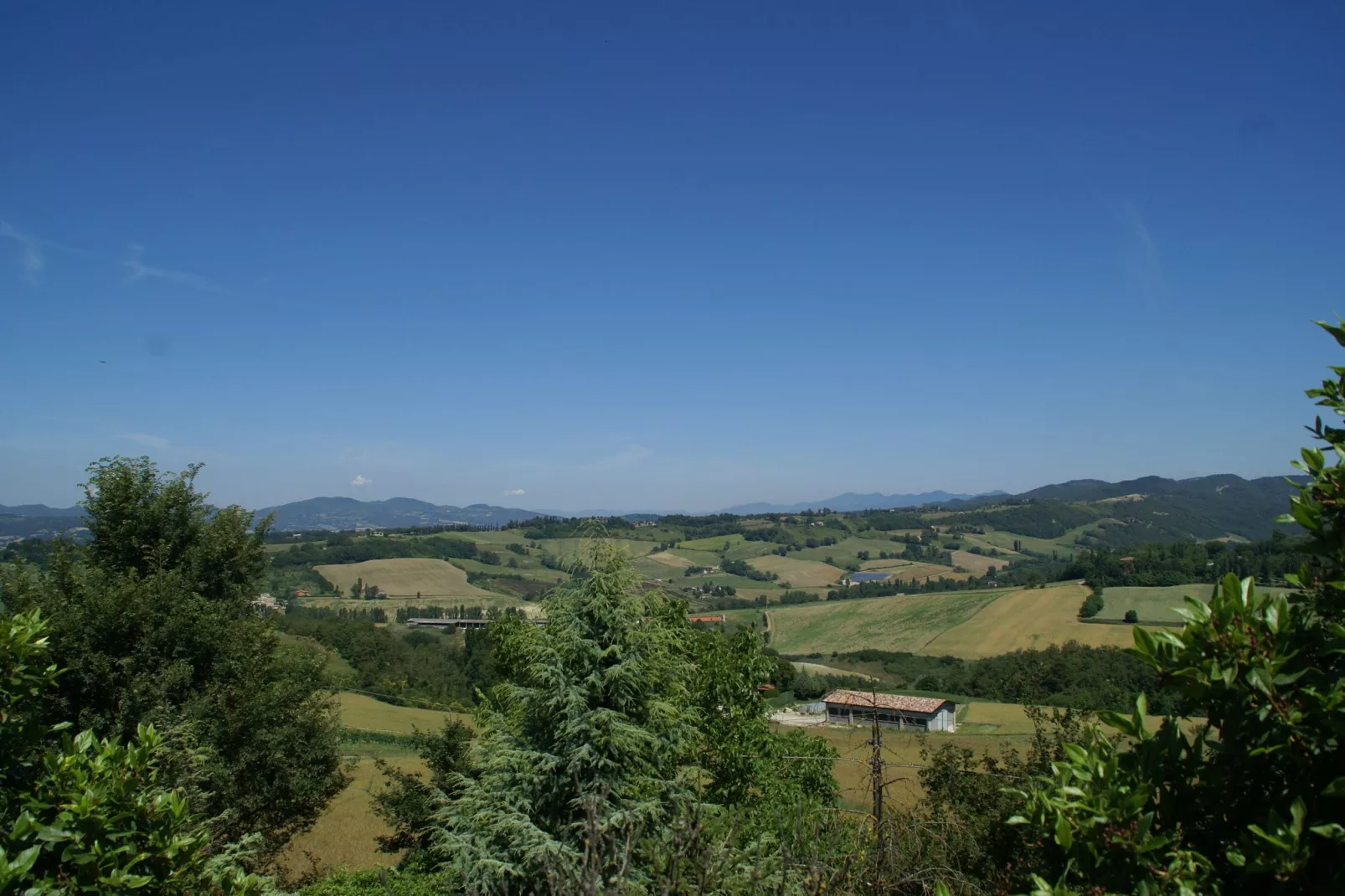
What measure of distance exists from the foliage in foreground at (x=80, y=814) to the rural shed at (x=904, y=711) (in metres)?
35.4

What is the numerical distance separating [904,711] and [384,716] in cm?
2940

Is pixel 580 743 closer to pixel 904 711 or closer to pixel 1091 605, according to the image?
pixel 904 711

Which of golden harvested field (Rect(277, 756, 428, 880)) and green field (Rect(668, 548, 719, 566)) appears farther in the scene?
green field (Rect(668, 548, 719, 566))

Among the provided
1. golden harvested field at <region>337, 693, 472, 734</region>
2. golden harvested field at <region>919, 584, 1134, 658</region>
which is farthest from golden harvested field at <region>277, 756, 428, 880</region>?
golden harvested field at <region>919, 584, 1134, 658</region>

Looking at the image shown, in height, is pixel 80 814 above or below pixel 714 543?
above

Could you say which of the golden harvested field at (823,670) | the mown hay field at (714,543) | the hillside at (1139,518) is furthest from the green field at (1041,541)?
the golden harvested field at (823,670)

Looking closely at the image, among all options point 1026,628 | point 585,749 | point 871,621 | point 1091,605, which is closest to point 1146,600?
point 1091,605

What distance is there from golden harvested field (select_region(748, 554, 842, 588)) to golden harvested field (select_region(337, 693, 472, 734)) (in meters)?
77.3

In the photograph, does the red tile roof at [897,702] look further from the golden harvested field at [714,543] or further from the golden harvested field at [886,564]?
the golden harvested field at [714,543]

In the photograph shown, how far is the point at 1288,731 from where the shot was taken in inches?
97.7

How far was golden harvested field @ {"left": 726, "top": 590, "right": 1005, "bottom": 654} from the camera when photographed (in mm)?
76500

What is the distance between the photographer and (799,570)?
126 metres

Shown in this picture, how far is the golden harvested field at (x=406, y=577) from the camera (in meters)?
105

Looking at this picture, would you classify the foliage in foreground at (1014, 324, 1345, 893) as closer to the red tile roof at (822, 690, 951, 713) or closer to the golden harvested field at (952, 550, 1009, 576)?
the red tile roof at (822, 690, 951, 713)
